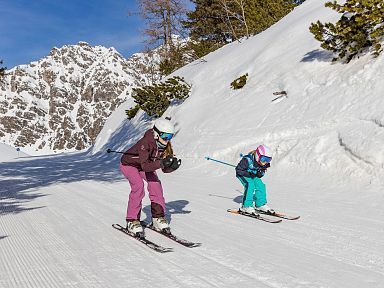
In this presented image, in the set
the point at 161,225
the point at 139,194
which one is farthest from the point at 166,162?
the point at 161,225

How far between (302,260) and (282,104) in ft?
31.9

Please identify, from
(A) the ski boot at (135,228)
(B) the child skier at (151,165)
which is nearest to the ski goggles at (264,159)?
(B) the child skier at (151,165)

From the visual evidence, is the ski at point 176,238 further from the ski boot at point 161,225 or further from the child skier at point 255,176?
the child skier at point 255,176

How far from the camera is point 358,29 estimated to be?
1225 cm

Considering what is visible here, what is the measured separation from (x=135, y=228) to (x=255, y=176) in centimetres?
253

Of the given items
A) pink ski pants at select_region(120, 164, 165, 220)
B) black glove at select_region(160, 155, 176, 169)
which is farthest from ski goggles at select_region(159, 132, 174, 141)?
pink ski pants at select_region(120, 164, 165, 220)

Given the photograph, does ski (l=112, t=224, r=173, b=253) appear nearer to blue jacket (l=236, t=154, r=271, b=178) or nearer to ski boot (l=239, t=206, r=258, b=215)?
ski boot (l=239, t=206, r=258, b=215)

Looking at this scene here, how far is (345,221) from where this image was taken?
252 inches

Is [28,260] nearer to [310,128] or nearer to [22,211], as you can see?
[22,211]

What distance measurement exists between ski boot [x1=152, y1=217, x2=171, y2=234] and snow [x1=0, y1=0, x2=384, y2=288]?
14 cm

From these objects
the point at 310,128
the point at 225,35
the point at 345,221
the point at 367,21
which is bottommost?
the point at 345,221

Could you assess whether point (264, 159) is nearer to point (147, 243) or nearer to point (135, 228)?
point (135, 228)

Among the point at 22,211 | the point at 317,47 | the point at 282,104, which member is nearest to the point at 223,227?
the point at 22,211

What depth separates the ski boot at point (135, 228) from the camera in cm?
569
